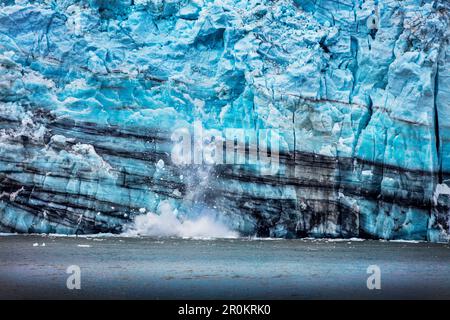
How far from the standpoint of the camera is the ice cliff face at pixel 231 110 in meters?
8.81

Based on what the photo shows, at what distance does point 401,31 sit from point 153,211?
412cm

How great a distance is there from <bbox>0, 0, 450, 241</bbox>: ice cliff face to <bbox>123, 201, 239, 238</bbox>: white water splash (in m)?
0.11

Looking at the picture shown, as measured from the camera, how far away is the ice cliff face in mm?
8812

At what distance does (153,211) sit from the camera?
29.0ft

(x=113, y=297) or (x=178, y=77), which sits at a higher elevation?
(x=178, y=77)

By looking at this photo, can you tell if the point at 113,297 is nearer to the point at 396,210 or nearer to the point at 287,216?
the point at 287,216
